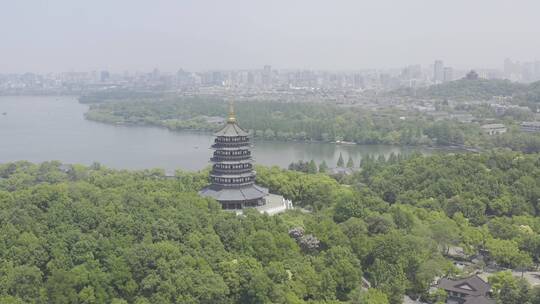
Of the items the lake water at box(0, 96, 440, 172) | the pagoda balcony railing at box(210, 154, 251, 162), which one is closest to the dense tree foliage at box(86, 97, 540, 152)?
the lake water at box(0, 96, 440, 172)

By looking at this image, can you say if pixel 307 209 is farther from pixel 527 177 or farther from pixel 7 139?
pixel 7 139

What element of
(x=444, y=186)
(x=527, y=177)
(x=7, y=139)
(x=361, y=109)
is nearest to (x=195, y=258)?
(x=444, y=186)

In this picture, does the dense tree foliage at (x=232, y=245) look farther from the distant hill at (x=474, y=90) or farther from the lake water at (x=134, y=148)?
the distant hill at (x=474, y=90)

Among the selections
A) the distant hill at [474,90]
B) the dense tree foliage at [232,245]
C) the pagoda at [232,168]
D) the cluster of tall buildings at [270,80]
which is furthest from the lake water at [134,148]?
the cluster of tall buildings at [270,80]

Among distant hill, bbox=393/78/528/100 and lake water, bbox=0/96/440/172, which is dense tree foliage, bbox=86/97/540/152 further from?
distant hill, bbox=393/78/528/100

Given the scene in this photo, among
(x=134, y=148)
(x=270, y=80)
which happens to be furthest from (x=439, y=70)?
(x=134, y=148)

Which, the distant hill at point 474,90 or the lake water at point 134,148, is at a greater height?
the distant hill at point 474,90
